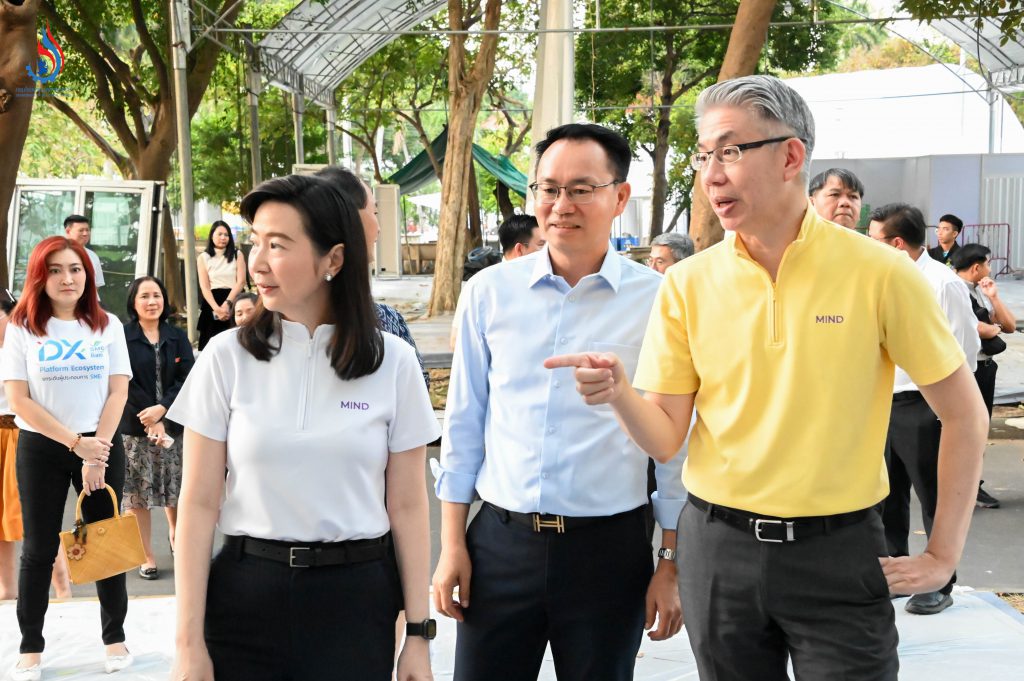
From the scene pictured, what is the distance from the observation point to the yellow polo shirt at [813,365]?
2203 millimetres

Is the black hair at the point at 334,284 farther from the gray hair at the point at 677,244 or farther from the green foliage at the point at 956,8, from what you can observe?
the green foliage at the point at 956,8

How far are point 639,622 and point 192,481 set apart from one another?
1103 millimetres

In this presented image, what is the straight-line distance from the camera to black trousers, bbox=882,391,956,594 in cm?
505

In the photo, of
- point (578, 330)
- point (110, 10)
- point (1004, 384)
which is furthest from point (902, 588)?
point (110, 10)

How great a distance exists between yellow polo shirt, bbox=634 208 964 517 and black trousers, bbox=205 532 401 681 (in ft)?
2.71

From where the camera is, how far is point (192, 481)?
241 centimetres

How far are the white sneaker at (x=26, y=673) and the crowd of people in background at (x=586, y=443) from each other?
2.38m

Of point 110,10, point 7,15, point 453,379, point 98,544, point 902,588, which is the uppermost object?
point 110,10

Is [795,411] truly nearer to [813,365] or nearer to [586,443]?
[813,365]

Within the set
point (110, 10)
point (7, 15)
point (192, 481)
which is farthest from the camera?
point (110, 10)

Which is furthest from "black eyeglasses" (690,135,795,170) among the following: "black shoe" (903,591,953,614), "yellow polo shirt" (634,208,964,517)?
"black shoe" (903,591,953,614)

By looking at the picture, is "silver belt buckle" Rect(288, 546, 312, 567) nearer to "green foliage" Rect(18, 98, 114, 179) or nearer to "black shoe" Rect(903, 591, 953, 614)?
"black shoe" Rect(903, 591, 953, 614)

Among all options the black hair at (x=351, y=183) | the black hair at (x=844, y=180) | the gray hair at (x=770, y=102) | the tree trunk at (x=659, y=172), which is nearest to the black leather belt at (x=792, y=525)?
the gray hair at (x=770, y=102)

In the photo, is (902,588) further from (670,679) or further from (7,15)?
(7,15)
